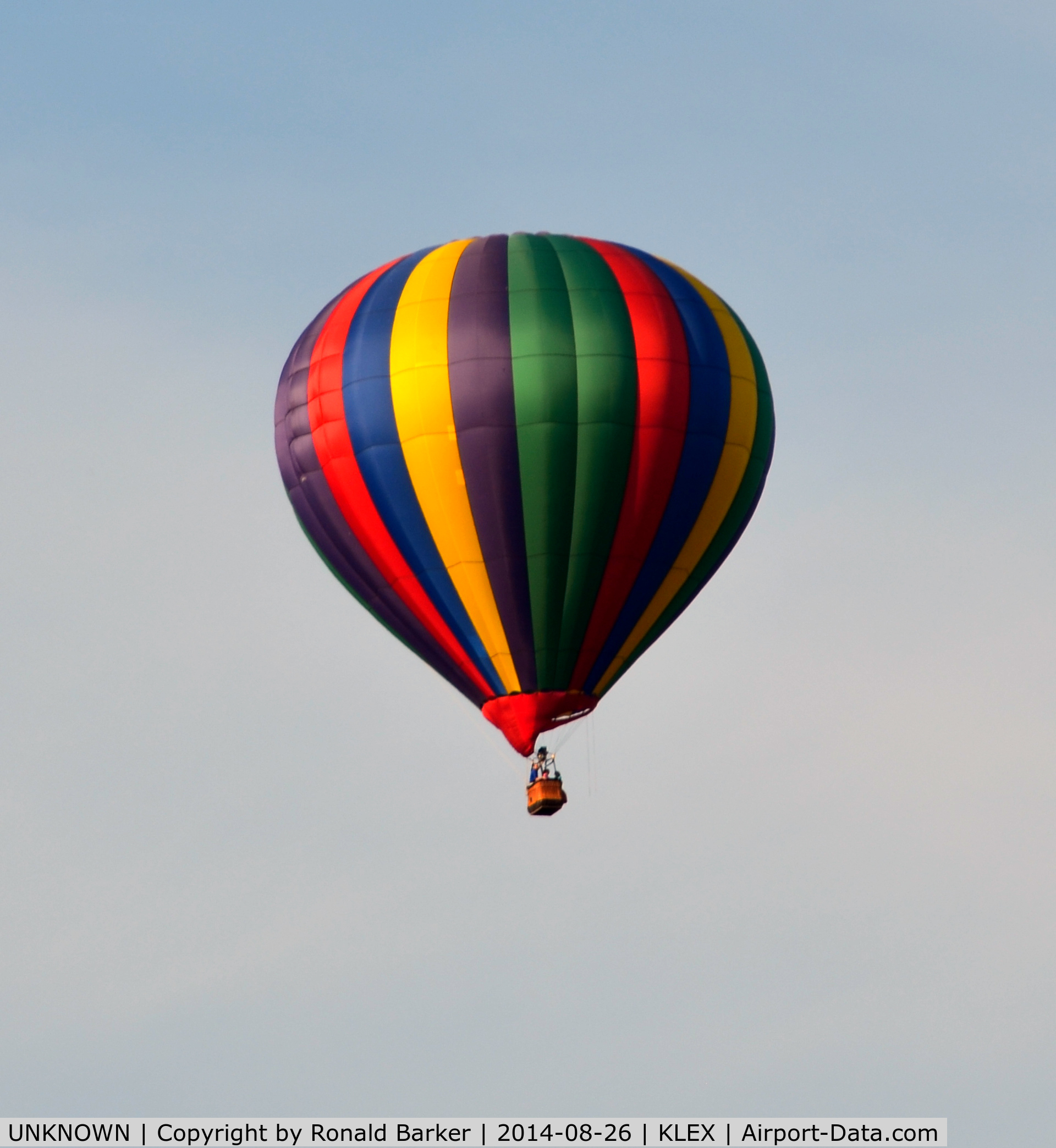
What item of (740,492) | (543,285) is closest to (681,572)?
(740,492)

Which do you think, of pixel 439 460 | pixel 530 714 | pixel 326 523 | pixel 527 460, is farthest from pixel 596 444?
pixel 326 523

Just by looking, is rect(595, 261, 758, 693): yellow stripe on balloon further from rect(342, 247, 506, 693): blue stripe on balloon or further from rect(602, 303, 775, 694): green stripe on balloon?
rect(342, 247, 506, 693): blue stripe on balloon

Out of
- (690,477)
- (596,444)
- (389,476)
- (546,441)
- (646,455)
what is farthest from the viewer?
(690,477)

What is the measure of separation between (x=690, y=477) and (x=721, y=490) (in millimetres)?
669

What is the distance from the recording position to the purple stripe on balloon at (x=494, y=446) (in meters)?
48.0

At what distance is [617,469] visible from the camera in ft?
158

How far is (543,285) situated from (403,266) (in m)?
2.40

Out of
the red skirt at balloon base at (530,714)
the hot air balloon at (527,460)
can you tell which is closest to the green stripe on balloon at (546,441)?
the hot air balloon at (527,460)

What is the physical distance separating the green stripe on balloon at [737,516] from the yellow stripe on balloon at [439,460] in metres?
1.96

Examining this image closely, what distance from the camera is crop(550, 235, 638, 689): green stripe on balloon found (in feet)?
158

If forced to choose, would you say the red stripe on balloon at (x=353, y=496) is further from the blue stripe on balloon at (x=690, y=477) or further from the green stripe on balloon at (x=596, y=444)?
the blue stripe on balloon at (x=690, y=477)

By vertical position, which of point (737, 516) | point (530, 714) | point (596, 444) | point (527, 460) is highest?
point (596, 444)

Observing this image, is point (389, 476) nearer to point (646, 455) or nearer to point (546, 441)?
point (546, 441)

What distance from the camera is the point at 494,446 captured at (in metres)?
48.0
